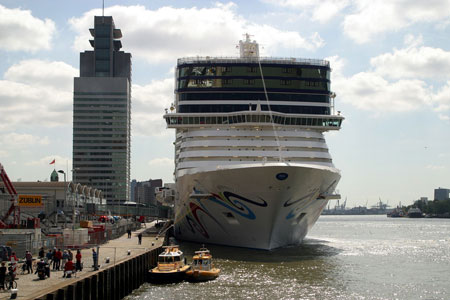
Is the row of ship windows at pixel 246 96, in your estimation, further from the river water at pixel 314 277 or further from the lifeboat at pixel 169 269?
the lifeboat at pixel 169 269

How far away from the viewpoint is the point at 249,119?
48.4 meters

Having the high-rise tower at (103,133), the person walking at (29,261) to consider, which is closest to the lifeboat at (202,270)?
the person walking at (29,261)

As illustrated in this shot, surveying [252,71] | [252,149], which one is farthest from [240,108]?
[252,149]

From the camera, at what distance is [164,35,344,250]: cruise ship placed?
134 feet

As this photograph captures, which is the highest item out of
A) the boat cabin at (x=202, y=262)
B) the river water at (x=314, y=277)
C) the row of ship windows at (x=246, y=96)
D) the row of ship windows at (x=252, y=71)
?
the row of ship windows at (x=252, y=71)

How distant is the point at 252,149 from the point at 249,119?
2625mm

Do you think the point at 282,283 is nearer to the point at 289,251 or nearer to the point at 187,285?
the point at 187,285

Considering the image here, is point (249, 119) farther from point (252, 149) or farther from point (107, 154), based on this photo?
point (107, 154)

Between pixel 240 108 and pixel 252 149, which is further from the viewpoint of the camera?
pixel 240 108

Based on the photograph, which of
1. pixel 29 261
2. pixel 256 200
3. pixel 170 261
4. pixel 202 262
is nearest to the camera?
pixel 29 261

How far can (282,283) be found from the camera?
3347 centimetres

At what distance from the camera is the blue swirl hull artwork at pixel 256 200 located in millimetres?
40062

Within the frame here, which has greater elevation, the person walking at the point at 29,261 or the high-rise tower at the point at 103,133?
the high-rise tower at the point at 103,133

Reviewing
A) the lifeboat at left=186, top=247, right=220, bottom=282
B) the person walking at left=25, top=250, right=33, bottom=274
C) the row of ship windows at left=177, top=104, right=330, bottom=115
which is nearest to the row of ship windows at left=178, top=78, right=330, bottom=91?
the row of ship windows at left=177, top=104, right=330, bottom=115
